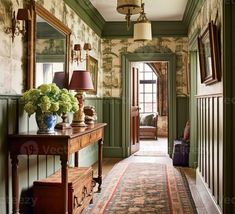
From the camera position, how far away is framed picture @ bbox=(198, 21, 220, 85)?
3402 mm

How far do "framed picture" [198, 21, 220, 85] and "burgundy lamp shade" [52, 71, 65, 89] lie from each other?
182 cm

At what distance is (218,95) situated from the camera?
340 cm

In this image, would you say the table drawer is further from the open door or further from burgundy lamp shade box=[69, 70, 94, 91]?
the open door

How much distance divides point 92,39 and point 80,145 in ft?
12.1

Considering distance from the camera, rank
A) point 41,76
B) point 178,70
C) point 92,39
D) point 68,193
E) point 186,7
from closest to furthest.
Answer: point 68,193 → point 41,76 → point 186,7 → point 92,39 → point 178,70

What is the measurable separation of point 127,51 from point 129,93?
919 millimetres

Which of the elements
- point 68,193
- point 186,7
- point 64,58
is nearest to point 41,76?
point 64,58

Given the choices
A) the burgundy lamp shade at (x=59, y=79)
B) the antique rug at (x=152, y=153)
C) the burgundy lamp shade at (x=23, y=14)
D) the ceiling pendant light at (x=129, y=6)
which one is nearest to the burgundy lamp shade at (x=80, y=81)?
the burgundy lamp shade at (x=59, y=79)

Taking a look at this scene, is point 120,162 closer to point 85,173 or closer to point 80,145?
point 85,173

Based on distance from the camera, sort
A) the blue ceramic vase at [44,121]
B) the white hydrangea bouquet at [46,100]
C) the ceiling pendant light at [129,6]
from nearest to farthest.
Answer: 1. the white hydrangea bouquet at [46,100]
2. the blue ceramic vase at [44,121]
3. the ceiling pendant light at [129,6]

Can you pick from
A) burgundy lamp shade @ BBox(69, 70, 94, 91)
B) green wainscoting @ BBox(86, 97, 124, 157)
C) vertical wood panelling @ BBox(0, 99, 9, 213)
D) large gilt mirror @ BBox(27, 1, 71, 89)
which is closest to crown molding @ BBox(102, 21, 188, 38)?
green wainscoting @ BBox(86, 97, 124, 157)

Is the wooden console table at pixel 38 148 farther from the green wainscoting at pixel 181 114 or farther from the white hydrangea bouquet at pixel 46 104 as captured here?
the green wainscoting at pixel 181 114

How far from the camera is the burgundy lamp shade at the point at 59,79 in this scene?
4441 mm

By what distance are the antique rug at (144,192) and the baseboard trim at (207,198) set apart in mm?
153
